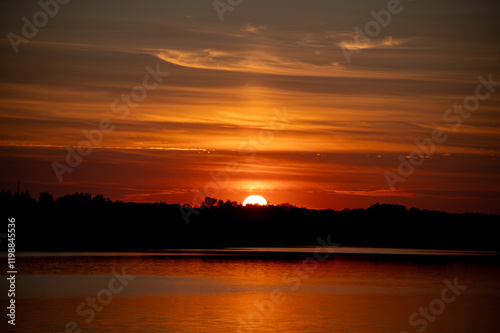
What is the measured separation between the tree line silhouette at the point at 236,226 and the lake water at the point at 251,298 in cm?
5760

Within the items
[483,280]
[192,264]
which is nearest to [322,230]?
[192,264]

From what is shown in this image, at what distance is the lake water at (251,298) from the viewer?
1308 inches

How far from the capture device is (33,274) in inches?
2232

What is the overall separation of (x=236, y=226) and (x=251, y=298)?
104 m

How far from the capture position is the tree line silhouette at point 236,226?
127 meters

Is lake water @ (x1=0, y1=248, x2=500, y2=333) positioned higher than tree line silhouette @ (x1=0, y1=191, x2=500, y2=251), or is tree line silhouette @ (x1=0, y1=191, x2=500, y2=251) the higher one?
tree line silhouette @ (x1=0, y1=191, x2=500, y2=251)

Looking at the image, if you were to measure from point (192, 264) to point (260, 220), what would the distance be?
77.6m

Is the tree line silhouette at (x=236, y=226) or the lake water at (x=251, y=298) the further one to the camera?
the tree line silhouette at (x=236, y=226)

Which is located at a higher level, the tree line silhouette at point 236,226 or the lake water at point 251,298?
the tree line silhouette at point 236,226

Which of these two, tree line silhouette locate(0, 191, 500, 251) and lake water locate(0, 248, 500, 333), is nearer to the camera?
lake water locate(0, 248, 500, 333)

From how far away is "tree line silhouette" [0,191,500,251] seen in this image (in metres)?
127

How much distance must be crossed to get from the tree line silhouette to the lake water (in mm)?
57605

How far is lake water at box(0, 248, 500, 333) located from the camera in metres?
33.2

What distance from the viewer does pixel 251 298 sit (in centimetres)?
4356
